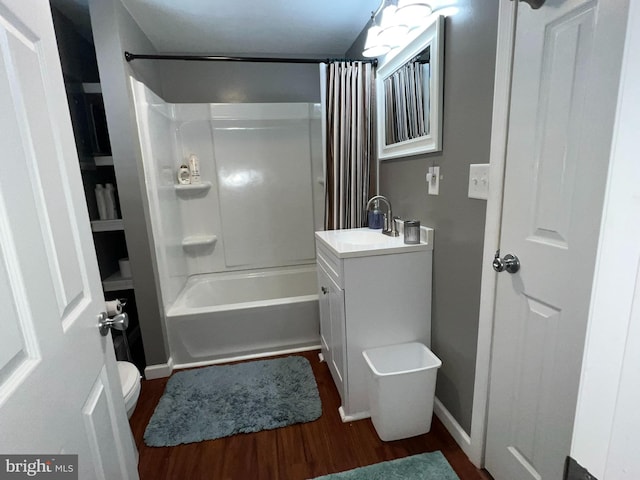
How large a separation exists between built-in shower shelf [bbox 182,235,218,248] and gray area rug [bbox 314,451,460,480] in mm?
2112

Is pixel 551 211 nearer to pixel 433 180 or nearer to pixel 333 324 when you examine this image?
pixel 433 180

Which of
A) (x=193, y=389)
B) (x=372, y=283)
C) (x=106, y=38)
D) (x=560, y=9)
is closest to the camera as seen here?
(x=560, y=9)

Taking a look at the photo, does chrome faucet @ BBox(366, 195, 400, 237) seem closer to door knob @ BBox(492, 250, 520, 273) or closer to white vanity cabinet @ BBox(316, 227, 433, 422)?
white vanity cabinet @ BBox(316, 227, 433, 422)

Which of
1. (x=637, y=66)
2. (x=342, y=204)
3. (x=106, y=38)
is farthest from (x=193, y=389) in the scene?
(x=637, y=66)

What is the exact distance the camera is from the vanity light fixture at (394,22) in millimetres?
1429

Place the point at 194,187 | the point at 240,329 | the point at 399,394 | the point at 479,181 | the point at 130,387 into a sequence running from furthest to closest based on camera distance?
the point at 194,187, the point at 240,329, the point at 399,394, the point at 130,387, the point at 479,181

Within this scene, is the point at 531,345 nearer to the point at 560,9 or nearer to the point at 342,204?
the point at 560,9

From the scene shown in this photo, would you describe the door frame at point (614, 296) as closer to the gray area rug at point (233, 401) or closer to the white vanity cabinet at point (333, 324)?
the white vanity cabinet at point (333, 324)

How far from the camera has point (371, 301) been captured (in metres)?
1.62

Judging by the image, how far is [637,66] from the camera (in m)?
0.31

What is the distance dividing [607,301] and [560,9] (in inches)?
37.0

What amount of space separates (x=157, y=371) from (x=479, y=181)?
223 cm

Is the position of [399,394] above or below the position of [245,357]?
above

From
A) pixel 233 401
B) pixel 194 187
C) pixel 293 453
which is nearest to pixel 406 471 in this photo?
pixel 293 453
